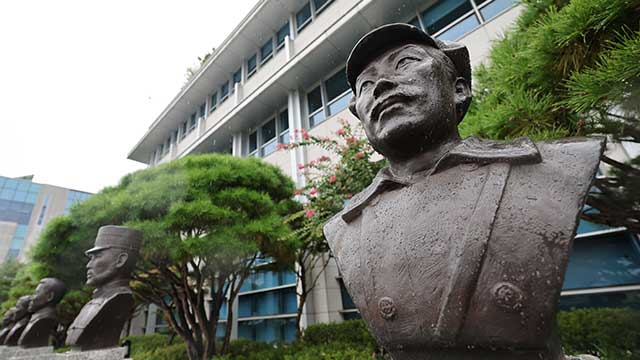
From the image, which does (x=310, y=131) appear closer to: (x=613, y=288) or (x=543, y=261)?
(x=613, y=288)

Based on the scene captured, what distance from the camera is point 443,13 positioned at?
7789 mm

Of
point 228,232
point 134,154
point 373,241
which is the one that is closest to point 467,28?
point 228,232

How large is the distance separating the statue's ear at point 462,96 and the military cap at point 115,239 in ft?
14.3

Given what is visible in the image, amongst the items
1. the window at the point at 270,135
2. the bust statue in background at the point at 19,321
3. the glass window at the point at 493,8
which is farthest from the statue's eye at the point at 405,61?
the window at the point at 270,135

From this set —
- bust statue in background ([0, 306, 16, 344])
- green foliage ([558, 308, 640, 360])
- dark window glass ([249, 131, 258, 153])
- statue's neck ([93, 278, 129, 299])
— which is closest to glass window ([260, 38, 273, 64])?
dark window glass ([249, 131, 258, 153])

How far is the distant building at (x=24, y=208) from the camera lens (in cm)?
3112

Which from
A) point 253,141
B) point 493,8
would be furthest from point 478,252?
point 253,141

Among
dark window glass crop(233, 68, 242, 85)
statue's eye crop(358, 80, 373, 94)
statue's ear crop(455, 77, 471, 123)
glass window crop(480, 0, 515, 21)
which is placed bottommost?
statue's ear crop(455, 77, 471, 123)

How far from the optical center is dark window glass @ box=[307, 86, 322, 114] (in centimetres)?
1040

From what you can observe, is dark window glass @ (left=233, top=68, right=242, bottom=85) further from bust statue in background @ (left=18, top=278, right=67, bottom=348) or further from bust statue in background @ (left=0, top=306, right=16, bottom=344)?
bust statue in background @ (left=0, top=306, right=16, bottom=344)

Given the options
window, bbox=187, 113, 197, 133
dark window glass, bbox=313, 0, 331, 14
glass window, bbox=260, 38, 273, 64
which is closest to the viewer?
dark window glass, bbox=313, 0, 331, 14

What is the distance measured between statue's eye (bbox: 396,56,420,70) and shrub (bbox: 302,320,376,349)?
5817mm

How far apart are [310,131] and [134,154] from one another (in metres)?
16.2

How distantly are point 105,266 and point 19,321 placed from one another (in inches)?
229
